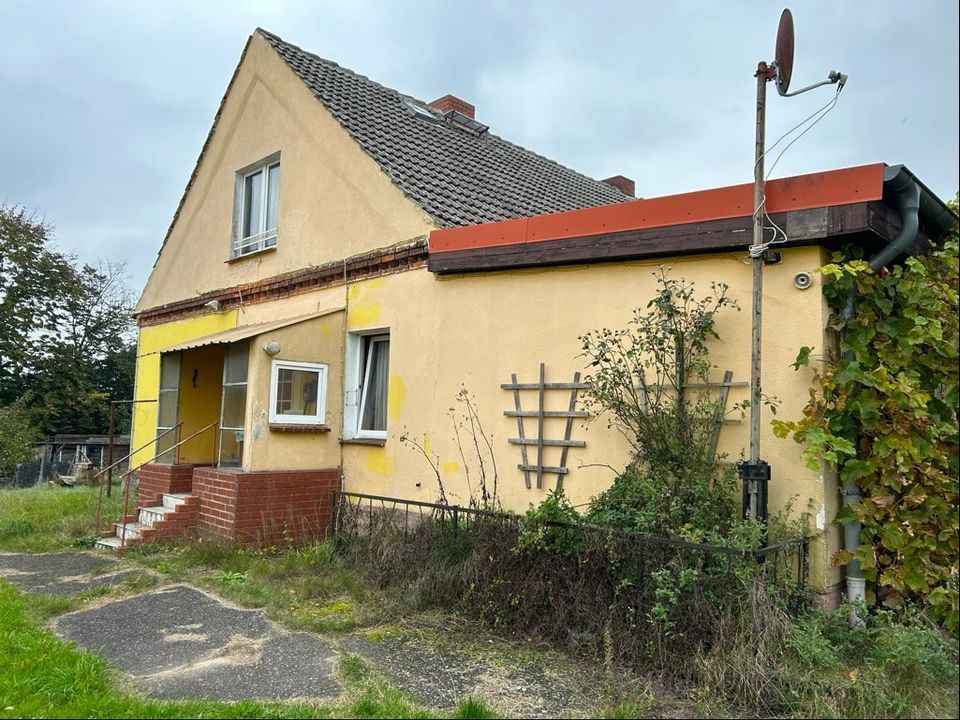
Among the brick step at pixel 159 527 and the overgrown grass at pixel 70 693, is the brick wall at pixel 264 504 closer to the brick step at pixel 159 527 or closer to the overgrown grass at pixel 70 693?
the brick step at pixel 159 527

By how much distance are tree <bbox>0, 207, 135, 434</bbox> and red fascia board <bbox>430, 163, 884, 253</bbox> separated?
1014 inches

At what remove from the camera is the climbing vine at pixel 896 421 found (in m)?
4.75

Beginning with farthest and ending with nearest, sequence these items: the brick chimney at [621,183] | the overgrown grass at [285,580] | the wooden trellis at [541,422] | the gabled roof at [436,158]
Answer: the brick chimney at [621,183] < the gabled roof at [436,158] < the wooden trellis at [541,422] < the overgrown grass at [285,580]

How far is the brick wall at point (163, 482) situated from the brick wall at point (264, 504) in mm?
1367

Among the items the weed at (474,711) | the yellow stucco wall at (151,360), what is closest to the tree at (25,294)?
the yellow stucco wall at (151,360)

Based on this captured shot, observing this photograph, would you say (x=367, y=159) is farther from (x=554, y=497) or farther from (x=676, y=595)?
(x=676, y=595)

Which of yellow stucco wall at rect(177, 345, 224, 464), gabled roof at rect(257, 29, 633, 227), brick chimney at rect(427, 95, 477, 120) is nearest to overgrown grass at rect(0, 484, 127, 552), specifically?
yellow stucco wall at rect(177, 345, 224, 464)

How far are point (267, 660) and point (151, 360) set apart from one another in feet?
31.1

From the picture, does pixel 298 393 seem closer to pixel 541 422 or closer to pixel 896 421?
pixel 541 422

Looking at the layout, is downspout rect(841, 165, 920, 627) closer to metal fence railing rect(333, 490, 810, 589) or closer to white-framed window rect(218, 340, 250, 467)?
metal fence railing rect(333, 490, 810, 589)

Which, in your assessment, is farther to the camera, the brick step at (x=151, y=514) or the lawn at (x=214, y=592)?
the brick step at (x=151, y=514)

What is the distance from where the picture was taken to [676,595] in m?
4.37

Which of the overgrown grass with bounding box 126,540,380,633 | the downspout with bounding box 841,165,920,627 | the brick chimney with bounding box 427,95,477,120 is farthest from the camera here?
the brick chimney with bounding box 427,95,477,120

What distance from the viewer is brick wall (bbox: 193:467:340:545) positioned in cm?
786
